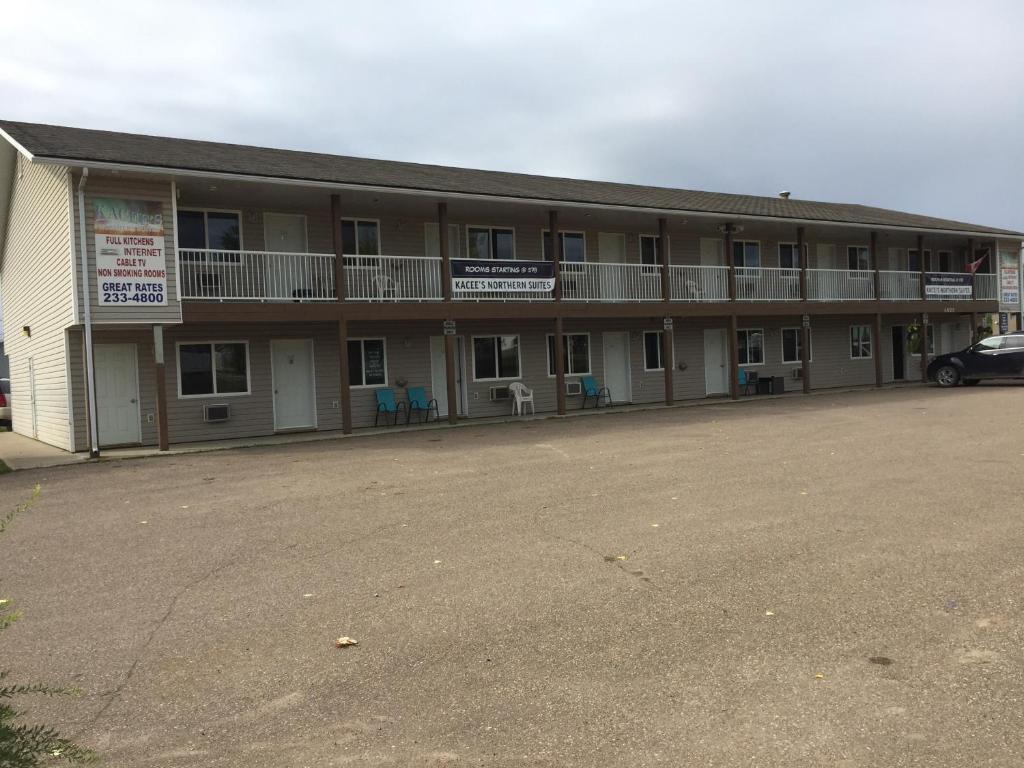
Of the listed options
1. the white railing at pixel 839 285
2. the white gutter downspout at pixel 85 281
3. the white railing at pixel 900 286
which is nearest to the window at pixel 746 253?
the white railing at pixel 839 285

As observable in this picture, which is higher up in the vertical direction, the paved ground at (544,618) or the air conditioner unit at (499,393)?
the air conditioner unit at (499,393)

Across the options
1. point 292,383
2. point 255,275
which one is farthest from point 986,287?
point 255,275

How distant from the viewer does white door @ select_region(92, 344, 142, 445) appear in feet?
50.4

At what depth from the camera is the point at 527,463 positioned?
1105 centimetres

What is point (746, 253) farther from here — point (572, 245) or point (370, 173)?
point (370, 173)

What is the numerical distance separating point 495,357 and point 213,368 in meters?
6.90

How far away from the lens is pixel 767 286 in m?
22.9

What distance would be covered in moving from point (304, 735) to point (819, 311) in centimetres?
2233

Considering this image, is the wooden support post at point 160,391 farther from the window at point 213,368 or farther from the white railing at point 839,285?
the white railing at point 839,285

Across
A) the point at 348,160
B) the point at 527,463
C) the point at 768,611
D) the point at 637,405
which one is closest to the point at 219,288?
the point at 348,160

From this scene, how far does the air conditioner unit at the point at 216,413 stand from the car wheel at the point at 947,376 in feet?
69.0

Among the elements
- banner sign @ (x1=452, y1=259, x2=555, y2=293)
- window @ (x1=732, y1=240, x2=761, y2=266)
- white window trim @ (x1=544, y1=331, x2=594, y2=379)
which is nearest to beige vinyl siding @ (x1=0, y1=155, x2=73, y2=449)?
banner sign @ (x1=452, y1=259, x2=555, y2=293)

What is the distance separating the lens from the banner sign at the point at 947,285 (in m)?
25.8

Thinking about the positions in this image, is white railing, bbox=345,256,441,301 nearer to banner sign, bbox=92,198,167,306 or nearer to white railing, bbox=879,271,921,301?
banner sign, bbox=92,198,167,306
